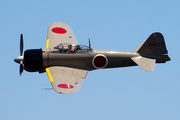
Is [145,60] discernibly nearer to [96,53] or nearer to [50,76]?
[96,53]

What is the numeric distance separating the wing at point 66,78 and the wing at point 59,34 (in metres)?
2.83

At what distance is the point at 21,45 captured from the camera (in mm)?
30078

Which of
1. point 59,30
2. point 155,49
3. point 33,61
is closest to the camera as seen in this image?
point 33,61

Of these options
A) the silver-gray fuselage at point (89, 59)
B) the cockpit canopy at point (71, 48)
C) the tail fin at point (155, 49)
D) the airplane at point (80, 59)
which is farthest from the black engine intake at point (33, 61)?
the tail fin at point (155, 49)

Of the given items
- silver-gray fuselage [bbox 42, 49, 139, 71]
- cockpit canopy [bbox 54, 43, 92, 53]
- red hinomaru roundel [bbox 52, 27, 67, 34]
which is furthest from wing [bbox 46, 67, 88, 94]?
red hinomaru roundel [bbox 52, 27, 67, 34]

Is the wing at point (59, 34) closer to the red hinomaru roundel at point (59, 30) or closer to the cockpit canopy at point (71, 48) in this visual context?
the red hinomaru roundel at point (59, 30)

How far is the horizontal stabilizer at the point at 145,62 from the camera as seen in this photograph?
28873mm

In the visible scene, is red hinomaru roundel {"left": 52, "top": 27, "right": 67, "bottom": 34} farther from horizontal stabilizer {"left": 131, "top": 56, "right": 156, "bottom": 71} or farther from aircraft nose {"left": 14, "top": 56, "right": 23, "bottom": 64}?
horizontal stabilizer {"left": 131, "top": 56, "right": 156, "bottom": 71}

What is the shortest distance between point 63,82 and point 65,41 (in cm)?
468

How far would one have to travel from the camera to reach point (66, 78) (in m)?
28.4

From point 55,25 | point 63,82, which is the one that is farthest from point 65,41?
point 63,82

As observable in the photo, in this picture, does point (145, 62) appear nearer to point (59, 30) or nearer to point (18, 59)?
point (59, 30)

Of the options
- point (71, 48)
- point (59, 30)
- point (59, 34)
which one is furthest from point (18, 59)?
point (59, 30)

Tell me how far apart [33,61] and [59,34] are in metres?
4.13
